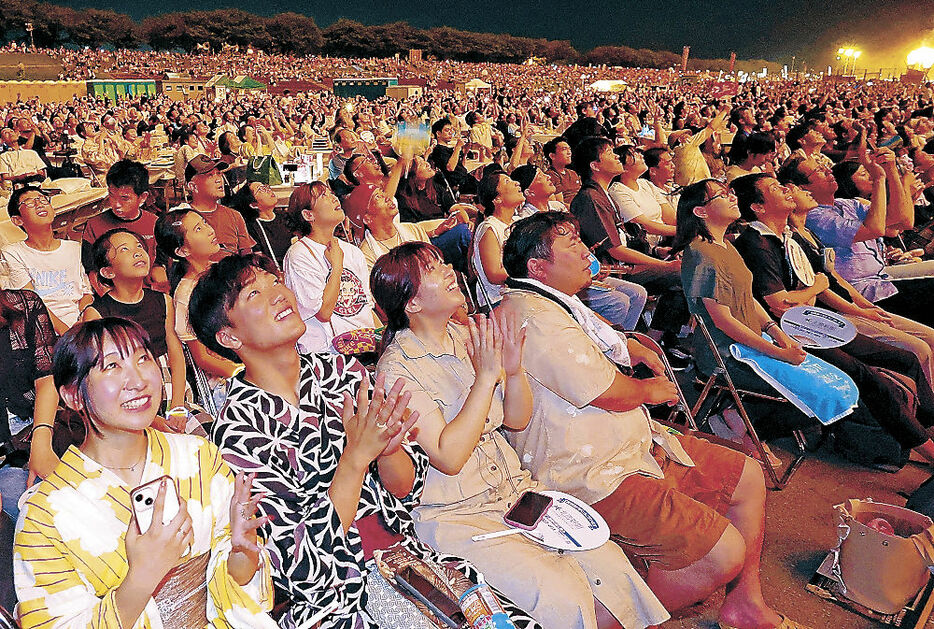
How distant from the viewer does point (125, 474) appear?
5.07 feet

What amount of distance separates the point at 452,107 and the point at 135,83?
109ft

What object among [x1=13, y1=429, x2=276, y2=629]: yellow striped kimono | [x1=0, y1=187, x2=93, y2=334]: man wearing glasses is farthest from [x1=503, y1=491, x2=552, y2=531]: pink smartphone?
[x1=0, y1=187, x2=93, y2=334]: man wearing glasses

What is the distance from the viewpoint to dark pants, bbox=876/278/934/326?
4.73 meters

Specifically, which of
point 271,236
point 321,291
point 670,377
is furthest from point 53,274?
point 670,377

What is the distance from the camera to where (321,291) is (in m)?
3.59

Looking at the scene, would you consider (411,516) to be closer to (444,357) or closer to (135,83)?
(444,357)

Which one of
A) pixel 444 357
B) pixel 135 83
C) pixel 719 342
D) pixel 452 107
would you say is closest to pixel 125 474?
pixel 444 357

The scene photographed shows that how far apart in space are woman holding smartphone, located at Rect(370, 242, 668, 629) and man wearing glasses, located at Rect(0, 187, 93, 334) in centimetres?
211

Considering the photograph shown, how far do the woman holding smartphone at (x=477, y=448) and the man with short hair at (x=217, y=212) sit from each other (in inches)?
105

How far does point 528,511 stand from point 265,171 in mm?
7351

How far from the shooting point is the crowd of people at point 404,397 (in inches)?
60.7

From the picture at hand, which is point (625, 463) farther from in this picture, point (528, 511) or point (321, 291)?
point (321, 291)

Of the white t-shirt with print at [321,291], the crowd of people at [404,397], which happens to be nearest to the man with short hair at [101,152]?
the crowd of people at [404,397]

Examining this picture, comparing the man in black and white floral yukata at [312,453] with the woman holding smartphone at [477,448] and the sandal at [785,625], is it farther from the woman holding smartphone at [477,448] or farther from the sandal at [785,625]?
the sandal at [785,625]
